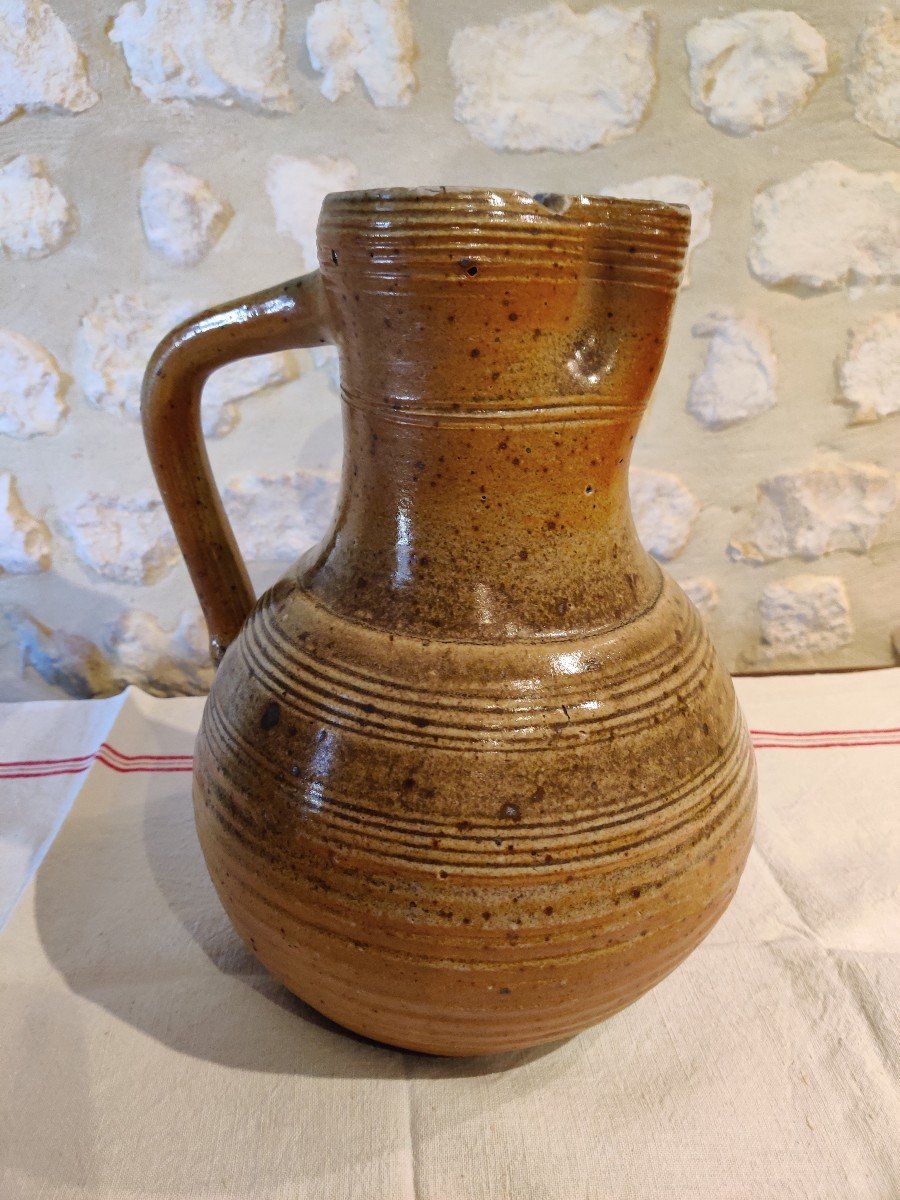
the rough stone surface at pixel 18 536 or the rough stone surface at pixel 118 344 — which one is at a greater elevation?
the rough stone surface at pixel 118 344

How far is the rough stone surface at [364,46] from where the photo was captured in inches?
39.1

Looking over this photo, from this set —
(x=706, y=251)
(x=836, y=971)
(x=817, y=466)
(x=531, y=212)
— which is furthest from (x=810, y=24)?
(x=836, y=971)

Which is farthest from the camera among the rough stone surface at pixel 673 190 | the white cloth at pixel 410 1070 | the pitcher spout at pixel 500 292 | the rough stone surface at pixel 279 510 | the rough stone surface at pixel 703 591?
the rough stone surface at pixel 703 591

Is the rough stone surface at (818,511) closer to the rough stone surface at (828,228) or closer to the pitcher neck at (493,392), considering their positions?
the rough stone surface at (828,228)

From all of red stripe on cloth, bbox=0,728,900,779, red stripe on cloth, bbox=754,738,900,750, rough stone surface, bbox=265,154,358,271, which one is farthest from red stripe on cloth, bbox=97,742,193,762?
red stripe on cloth, bbox=754,738,900,750

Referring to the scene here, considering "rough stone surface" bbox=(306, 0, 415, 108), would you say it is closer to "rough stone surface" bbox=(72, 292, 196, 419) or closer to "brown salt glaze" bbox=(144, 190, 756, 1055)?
"rough stone surface" bbox=(72, 292, 196, 419)

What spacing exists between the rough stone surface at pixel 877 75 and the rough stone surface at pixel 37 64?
900 millimetres

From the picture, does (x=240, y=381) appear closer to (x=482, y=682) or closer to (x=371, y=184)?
(x=371, y=184)

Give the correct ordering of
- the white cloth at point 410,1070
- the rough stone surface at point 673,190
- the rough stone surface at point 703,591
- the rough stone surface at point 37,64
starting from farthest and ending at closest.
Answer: the rough stone surface at point 703,591, the rough stone surface at point 673,190, the rough stone surface at point 37,64, the white cloth at point 410,1070

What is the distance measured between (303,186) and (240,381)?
0.82 ft

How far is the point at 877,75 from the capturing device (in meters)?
1.05

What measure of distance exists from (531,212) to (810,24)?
0.79 m

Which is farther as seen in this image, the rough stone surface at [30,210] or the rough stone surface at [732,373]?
the rough stone surface at [732,373]

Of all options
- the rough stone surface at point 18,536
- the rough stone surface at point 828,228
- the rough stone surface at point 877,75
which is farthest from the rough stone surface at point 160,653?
the rough stone surface at point 877,75
